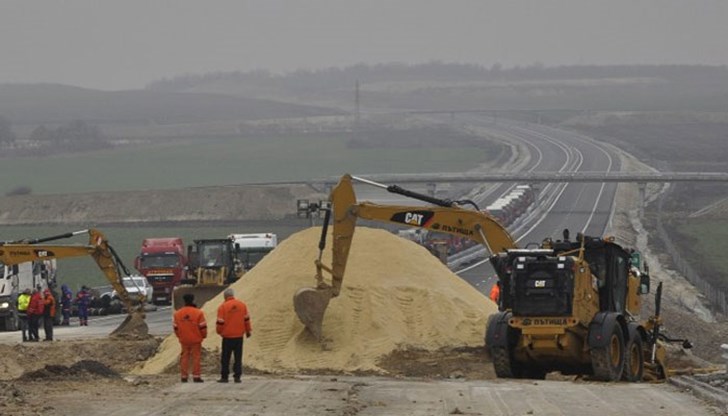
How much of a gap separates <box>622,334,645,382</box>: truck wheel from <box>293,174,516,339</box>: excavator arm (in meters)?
3.22

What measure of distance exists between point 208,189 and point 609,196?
89.8 feet

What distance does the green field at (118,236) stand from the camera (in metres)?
73.4

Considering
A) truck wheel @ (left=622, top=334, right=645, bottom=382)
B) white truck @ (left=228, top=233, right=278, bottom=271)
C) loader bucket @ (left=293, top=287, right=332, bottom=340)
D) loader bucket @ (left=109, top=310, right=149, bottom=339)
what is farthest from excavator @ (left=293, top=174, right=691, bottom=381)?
white truck @ (left=228, top=233, right=278, bottom=271)

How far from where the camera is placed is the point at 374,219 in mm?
29938

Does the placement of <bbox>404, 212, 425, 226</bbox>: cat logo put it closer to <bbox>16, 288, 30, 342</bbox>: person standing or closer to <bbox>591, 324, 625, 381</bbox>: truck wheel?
<bbox>591, 324, 625, 381</bbox>: truck wheel

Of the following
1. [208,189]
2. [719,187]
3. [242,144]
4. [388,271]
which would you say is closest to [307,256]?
[388,271]

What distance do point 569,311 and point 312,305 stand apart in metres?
6.42

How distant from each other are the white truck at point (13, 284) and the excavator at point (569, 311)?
22625 mm

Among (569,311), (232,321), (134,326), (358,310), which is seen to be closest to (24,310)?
(134,326)

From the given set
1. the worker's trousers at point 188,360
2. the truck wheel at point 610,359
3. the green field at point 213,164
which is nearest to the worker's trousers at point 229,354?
the worker's trousers at point 188,360

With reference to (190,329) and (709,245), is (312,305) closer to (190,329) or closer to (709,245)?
(190,329)

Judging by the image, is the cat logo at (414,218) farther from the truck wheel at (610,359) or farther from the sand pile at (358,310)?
the truck wheel at (610,359)

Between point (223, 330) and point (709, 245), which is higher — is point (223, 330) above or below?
above

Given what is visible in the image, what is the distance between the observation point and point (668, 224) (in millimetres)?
90750
